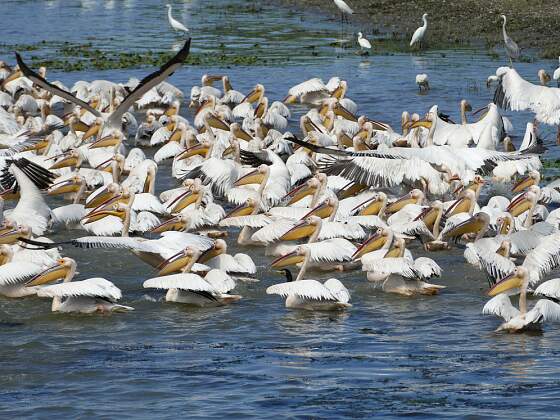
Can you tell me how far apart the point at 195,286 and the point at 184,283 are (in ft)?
0.26

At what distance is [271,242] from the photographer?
30.7ft

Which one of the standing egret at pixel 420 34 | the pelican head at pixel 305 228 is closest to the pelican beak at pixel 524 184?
the pelican head at pixel 305 228

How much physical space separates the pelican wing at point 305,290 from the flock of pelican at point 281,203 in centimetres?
1

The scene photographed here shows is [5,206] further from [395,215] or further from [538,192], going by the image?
[538,192]

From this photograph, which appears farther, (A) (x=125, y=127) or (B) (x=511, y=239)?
(A) (x=125, y=127)

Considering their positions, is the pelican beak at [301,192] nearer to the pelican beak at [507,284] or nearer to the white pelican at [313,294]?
the white pelican at [313,294]

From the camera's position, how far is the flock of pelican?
811cm

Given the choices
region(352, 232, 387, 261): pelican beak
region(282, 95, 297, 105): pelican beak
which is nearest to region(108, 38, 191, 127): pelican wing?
region(352, 232, 387, 261): pelican beak

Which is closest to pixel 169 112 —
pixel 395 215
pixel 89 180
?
pixel 89 180

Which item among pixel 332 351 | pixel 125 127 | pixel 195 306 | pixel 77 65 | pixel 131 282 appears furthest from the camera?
pixel 77 65

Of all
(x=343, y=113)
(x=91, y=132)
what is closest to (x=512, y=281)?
(x=91, y=132)

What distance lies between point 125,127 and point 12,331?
7.15 metres

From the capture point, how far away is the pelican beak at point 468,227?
363 inches

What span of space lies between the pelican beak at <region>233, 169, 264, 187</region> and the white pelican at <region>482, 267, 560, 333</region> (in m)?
3.15
